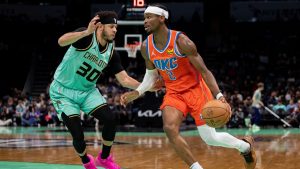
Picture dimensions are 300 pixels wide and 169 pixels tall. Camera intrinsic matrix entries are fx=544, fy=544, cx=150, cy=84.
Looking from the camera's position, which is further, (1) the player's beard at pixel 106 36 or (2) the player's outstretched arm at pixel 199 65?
(1) the player's beard at pixel 106 36

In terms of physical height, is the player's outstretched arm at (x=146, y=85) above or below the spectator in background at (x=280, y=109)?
above

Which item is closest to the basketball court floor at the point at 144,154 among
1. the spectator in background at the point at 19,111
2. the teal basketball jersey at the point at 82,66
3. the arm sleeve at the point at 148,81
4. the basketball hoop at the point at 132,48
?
the teal basketball jersey at the point at 82,66

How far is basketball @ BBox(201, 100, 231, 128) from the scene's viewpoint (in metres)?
5.79

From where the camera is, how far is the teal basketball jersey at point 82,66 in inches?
259

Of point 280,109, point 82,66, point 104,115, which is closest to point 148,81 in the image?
point 104,115

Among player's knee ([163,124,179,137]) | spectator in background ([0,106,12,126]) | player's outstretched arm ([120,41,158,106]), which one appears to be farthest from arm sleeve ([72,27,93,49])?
spectator in background ([0,106,12,126])

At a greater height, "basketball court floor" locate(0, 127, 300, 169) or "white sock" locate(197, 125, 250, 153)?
"white sock" locate(197, 125, 250, 153)

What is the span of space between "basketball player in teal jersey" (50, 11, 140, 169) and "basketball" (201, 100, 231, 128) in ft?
4.39

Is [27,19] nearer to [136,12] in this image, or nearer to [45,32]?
[45,32]

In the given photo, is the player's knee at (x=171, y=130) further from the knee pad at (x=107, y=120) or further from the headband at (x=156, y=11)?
the headband at (x=156, y=11)

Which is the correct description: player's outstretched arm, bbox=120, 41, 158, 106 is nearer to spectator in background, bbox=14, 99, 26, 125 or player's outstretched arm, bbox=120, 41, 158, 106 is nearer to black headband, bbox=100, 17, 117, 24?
black headband, bbox=100, 17, 117, 24

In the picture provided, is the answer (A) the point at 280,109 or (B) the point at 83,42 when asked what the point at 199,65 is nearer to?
(B) the point at 83,42

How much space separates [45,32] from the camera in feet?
92.3

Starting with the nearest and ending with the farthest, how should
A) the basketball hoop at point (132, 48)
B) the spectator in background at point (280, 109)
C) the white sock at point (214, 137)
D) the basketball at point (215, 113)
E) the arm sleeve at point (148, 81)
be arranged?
the basketball at point (215, 113) → the white sock at point (214, 137) → the arm sleeve at point (148, 81) → the basketball hoop at point (132, 48) → the spectator in background at point (280, 109)
